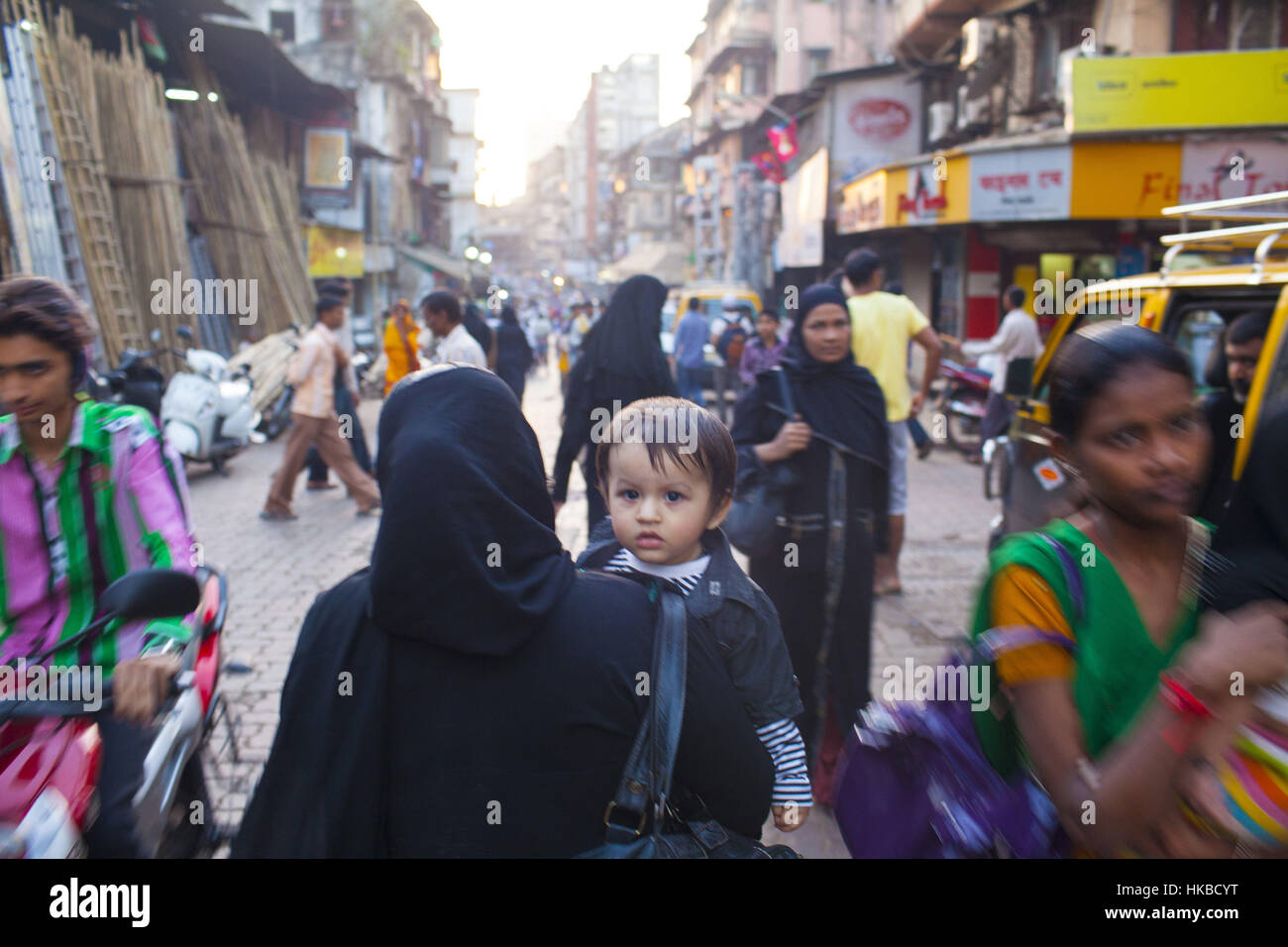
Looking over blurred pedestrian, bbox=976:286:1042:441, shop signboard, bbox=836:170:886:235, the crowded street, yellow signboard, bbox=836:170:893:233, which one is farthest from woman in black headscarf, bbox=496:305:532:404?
shop signboard, bbox=836:170:886:235

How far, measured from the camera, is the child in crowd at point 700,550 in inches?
85.9

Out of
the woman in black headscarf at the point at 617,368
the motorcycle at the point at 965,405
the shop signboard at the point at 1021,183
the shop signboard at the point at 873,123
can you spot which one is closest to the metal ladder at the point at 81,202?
the woman in black headscarf at the point at 617,368

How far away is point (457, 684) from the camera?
1.62m

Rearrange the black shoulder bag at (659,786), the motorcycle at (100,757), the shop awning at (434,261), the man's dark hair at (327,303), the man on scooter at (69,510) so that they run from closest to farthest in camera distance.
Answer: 1. the black shoulder bag at (659,786)
2. the motorcycle at (100,757)
3. the man on scooter at (69,510)
4. the man's dark hair at (327,303)
5. the shop awning at (434,261)

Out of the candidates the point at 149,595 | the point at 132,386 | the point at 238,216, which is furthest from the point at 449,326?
the point at 238,216

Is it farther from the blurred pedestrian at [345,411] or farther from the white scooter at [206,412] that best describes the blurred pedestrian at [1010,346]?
the white scooter at [206,412]

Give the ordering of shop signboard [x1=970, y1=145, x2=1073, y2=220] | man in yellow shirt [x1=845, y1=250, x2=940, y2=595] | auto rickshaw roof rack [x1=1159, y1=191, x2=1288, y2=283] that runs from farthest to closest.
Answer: shop signboard [x1=970, y1=145, x2=1073, y2=220], man in yellow shirt [x1=845, y1=250, x2=940, y2=595], auto rickshaw roof rack [x1=1159, y1=191, x2=1288, y2=283]

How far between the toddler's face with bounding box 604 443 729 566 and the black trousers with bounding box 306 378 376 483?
24.8 ft

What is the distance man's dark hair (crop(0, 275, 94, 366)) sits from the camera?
252cm

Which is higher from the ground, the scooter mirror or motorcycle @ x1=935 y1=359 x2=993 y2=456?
the scooter mirror

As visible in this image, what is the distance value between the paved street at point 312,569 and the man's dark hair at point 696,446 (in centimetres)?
198

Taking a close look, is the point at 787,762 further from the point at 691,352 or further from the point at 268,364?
the point at 268,364

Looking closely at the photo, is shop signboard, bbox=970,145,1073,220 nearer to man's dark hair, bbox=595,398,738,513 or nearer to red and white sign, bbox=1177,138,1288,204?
red and white sign, bbox=1177,138,1288,204

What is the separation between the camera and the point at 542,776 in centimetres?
166
